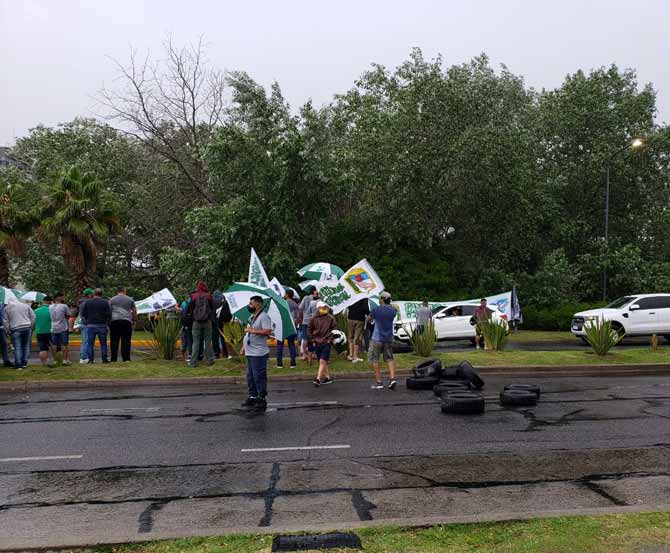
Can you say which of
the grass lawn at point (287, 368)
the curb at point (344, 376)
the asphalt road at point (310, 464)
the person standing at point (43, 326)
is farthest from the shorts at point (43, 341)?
the asphalt road at point (310, 464)

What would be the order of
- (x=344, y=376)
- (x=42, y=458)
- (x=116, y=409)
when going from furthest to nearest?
(x=344, y=376)
(x=116, y=409)
(x=42, y=458)

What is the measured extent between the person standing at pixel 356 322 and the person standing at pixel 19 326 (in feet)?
22.9

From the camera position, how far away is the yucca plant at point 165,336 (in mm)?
16266

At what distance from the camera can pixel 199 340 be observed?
50.5 ft

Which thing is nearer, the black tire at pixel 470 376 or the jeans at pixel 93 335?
the black tire at pixel 470 376

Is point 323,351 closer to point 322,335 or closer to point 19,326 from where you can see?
point 322,335

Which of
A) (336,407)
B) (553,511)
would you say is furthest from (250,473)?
(336,407)

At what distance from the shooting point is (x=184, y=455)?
8.01 meters

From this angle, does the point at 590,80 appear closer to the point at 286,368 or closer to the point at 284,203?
the point at 284,203

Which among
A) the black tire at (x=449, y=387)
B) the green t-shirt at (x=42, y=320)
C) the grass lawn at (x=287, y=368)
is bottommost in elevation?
the black tire at (x=449, y=387)

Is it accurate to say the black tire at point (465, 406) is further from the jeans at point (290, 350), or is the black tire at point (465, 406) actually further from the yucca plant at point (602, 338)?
the yucca plant at point (602, 338)

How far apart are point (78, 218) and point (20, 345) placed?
11.6 metres

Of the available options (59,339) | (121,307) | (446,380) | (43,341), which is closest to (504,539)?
(446,380)

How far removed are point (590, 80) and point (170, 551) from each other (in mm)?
37100
